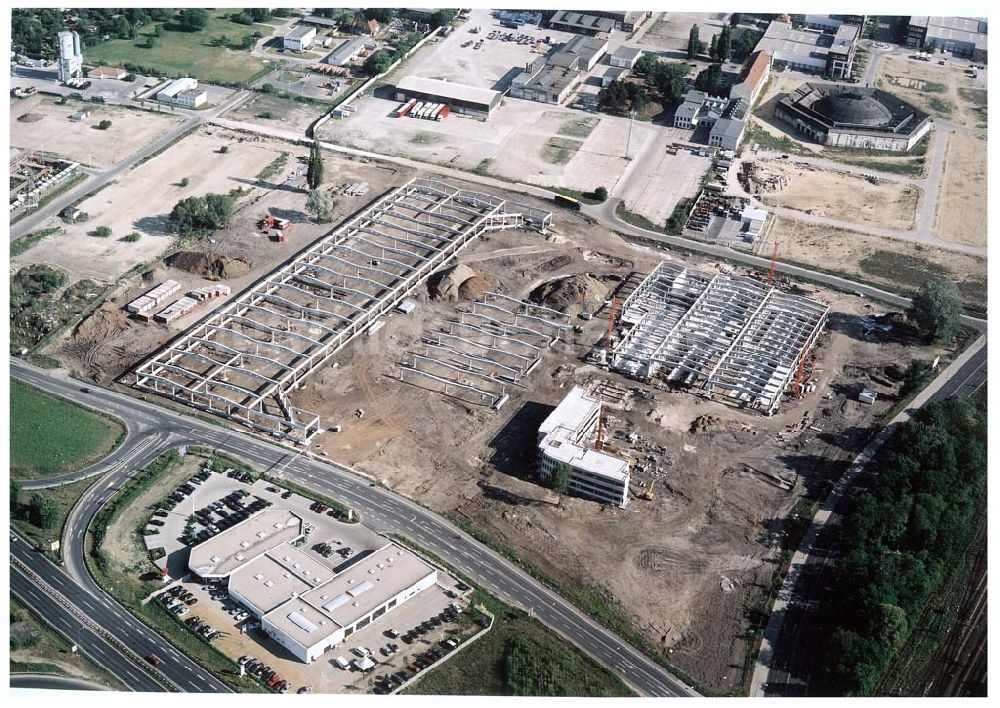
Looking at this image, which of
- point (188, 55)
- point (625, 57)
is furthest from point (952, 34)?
point (188, 55)

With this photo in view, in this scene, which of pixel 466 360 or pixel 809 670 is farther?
pixel 466 360

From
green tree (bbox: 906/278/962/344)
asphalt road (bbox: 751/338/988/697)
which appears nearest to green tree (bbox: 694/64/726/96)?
green tree (bbox: 906/278/962/344)

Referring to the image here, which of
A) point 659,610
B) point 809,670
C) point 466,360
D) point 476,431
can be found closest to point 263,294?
point 466,360

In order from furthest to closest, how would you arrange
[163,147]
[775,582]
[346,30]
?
[346,30]
[163,147]
[775,582]

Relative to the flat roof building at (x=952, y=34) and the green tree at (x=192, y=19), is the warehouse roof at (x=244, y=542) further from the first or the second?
the flat roof building at (x=952, y=34)

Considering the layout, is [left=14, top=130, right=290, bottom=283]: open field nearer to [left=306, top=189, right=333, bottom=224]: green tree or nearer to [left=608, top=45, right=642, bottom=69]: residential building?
[left=306, top=189, right=333, bottom=224]: green tree

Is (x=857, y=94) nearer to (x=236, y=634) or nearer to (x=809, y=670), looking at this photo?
(x=809, y=670)

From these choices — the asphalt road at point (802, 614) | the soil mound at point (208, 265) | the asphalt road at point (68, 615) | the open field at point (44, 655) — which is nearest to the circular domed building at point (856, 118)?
the asphalt road at point (802, 614)
